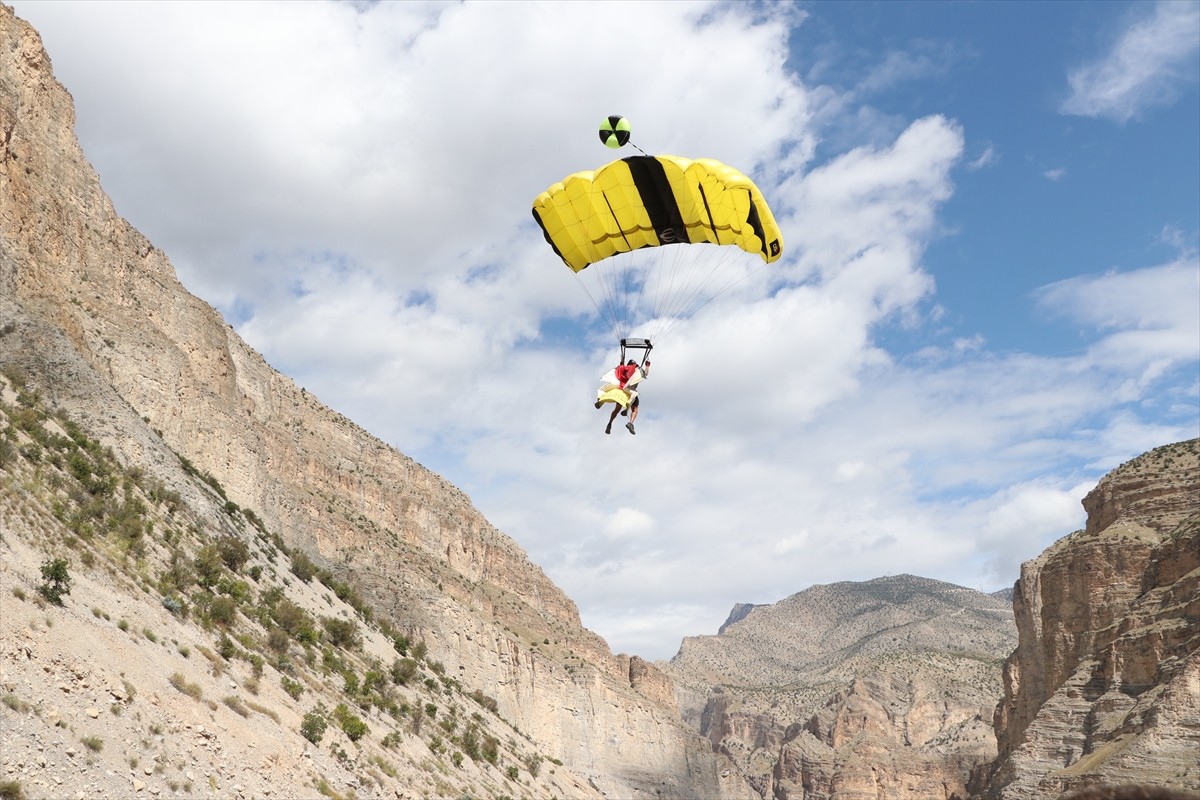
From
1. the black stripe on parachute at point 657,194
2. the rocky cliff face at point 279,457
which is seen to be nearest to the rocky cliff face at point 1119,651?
the rocky cliff face at point 279,457

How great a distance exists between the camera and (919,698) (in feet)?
451

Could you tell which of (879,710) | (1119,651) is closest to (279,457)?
(1119,651)

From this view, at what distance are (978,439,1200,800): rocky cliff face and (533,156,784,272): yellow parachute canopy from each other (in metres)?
Answer: 31.2

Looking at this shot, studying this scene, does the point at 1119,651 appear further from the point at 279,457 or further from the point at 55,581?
the point at 55,581

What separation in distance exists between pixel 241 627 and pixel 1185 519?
2224 inches

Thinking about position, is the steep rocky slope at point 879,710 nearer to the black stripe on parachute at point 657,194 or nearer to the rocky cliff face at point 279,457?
the rocky cliff face at point 279,457

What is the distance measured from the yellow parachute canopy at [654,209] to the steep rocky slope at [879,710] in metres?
107

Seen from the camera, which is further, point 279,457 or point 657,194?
point 279,457

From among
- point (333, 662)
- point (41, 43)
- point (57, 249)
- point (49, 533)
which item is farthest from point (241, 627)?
point (41, 43)

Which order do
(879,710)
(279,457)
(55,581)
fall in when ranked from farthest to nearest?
(879,710), (279,457), (55,581)

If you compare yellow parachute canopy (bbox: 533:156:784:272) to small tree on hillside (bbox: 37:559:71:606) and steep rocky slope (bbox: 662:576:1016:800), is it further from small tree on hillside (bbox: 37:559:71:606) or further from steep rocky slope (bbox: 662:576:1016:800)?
steep rocky slope (bbox: 662:576:1016:800)

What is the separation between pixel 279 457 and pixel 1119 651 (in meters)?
51.2

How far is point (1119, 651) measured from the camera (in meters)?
52.9

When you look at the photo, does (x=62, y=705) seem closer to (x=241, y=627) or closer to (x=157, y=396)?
(x=241, y=627)
